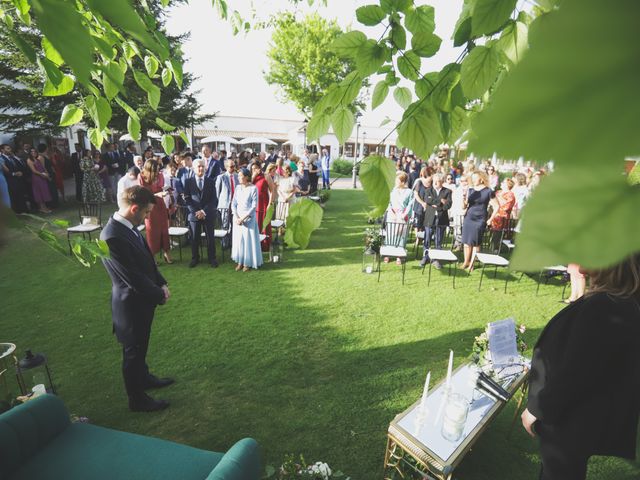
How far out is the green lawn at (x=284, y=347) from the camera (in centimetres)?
335

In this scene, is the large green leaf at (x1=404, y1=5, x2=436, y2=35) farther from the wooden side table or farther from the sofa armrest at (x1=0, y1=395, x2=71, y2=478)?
the sofa armrest at (x1=0, y1=395, x2=71, y2=478)

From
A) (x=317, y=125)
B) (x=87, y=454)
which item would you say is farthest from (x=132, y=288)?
(x=317, y=125)

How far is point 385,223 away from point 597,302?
6.15 meters

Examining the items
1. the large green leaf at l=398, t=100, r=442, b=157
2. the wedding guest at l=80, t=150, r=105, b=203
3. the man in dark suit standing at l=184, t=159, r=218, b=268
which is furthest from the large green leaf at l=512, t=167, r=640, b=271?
the wedding guest at l=80, t=150, r=105, b=203

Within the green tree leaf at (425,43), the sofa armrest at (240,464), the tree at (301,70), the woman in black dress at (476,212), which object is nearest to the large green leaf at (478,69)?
the green tree leaf at (425,43)

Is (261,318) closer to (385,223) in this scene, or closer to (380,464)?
(380,464)

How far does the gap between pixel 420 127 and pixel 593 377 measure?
66.1 inches

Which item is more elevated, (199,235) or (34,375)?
(199,235)

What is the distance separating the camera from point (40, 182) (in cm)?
1137

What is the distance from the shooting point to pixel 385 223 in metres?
7.88

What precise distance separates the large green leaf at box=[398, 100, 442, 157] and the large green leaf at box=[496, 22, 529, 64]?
27 centimetres

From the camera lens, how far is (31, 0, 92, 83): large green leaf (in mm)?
376

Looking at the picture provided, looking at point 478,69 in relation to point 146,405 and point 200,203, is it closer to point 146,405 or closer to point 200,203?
point 146,405

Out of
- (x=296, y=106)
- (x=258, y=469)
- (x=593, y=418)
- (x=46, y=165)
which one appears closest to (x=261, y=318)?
(x=258, y=469)
